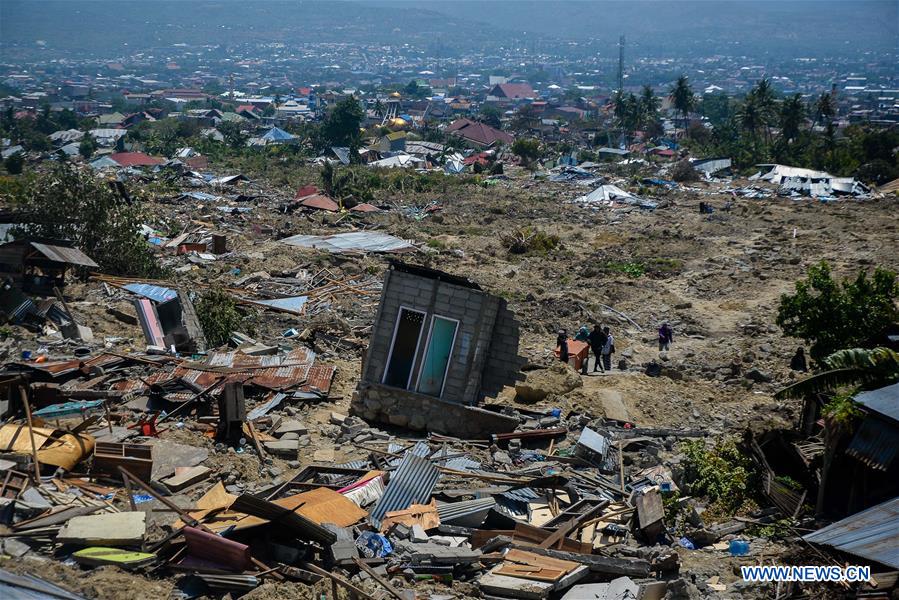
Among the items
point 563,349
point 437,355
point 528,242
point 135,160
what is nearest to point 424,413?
point 437,355

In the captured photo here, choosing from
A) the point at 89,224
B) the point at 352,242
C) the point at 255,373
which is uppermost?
the point at 89,224

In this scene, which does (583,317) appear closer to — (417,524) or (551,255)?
(551,255)

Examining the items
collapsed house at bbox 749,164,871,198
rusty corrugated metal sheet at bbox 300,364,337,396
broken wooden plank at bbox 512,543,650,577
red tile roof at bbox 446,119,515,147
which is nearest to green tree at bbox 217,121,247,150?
red tile roof at bbox 446,119,515,147

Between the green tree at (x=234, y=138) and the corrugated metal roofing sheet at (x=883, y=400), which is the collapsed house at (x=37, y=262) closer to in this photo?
the corrugated metal roofing sheet at (x=883, y=400)

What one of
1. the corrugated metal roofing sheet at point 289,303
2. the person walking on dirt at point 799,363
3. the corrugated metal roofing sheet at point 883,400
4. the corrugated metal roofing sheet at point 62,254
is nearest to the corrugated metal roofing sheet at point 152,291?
the corrugated metal roofing sheet at point 62,254

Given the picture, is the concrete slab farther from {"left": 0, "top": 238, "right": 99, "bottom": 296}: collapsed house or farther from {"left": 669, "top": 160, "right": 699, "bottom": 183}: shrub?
{"left": 669, "top": 160, "right": 699, "bottom": 183}: shrub

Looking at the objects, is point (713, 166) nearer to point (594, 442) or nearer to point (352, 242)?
point (352, 242)
